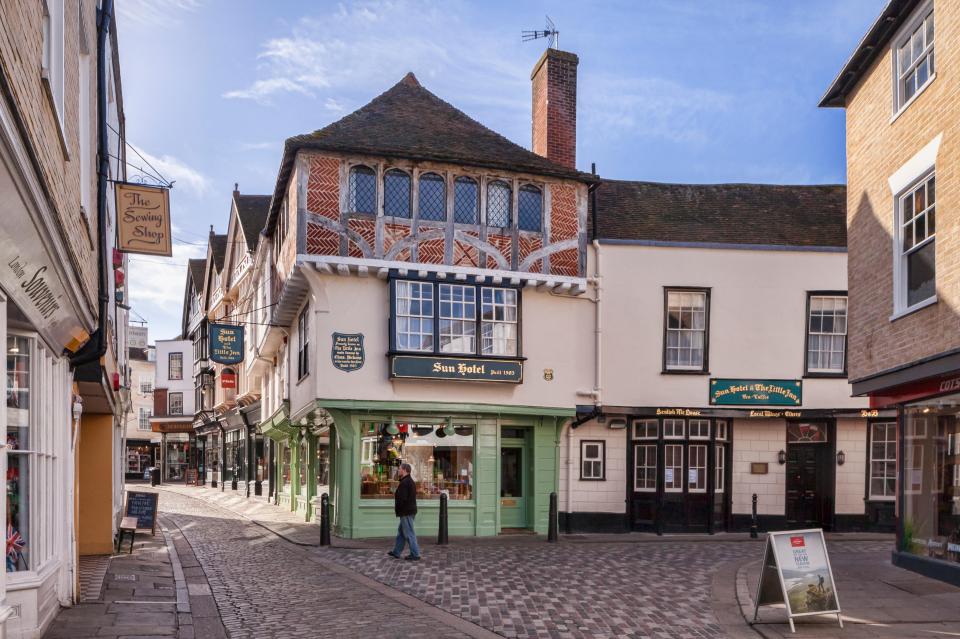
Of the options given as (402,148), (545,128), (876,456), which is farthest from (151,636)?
(876,456)


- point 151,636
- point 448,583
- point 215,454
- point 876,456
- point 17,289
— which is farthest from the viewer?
point 215,454

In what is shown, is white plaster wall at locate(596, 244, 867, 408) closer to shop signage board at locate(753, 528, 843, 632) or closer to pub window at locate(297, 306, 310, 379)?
pub window at locate(297, 306, 310, 379)

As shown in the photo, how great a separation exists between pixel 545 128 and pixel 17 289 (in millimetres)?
16161

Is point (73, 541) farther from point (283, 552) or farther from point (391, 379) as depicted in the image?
point (391, 379)

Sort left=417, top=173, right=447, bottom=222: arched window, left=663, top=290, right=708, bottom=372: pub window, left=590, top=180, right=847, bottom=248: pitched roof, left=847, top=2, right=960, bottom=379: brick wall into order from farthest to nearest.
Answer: left=590, top=180, right=847, bottom=248: pitched roof, left=663, top=290, right=708, bottom=372: pub window, left=417, top=173, right=447, bottom=222: arched window, left=847, top=2, right=960, bottom=379: brick wall

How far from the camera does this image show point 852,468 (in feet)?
66.8

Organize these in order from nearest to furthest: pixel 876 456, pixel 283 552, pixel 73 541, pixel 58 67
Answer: pixel 58 67
pixel 73 541
pixel 283 552
pixel 876 456

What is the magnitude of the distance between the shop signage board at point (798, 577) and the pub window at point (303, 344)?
1226 centimetres

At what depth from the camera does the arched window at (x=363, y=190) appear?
18.2 m

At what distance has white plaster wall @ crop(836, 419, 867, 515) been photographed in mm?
20312

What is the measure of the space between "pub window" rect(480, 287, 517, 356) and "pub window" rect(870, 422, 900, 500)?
8.51 meters

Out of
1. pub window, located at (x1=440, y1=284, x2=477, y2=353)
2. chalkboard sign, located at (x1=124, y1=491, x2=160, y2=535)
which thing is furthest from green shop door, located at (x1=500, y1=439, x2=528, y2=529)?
chalkboard sign, located at (x1=124, y1=491, x2=160, y2=535)

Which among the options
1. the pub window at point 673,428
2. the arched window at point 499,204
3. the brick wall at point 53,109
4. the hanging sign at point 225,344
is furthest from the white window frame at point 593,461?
the brick wall at point 53,109

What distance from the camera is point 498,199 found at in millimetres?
19297
